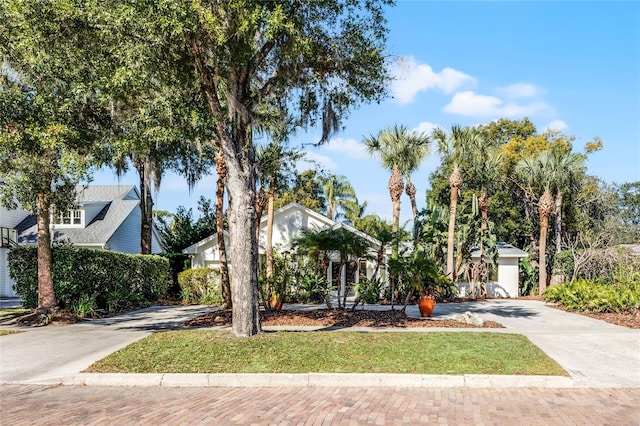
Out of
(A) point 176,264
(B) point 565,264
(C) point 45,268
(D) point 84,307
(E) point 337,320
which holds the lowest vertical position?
(E) point 337,320

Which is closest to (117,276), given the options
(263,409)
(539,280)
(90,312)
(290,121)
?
(90,312)

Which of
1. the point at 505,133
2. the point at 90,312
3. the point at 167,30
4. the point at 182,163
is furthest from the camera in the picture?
the point at 505,133

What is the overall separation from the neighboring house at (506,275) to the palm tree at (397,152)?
241 inches

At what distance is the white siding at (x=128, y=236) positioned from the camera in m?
27.6

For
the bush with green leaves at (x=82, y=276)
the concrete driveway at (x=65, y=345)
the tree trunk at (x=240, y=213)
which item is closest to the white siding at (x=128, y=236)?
the bush with green leaves at (x=82, y=276)

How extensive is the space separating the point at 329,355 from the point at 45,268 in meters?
10.4

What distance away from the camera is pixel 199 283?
2128 cm

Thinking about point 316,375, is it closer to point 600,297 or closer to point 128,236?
point 600,297

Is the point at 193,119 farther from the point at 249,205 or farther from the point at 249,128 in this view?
the point at 249,205

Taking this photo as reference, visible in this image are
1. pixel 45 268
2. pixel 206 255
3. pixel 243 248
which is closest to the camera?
pixel 243 248

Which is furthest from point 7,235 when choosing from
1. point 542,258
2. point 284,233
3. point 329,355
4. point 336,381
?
point 542,258

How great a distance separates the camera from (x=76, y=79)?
36.6 feet

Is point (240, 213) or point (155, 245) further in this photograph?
point (155, 245)

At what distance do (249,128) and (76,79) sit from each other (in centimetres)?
400
